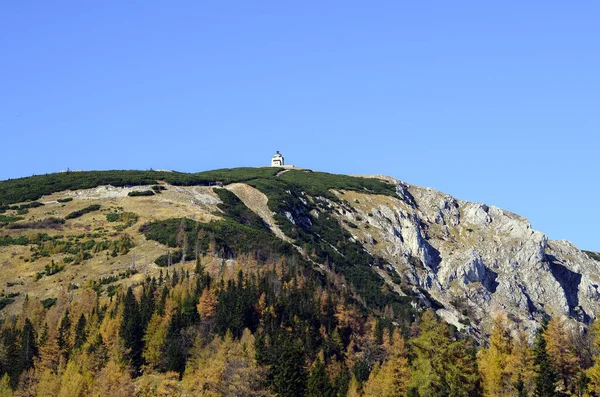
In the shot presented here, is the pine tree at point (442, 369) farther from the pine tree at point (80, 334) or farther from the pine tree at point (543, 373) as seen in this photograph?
the pine tree at point (80, 334)

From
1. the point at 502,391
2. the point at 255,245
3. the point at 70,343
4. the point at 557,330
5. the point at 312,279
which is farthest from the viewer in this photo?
the point at 255,245

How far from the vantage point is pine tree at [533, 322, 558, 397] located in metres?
96.8

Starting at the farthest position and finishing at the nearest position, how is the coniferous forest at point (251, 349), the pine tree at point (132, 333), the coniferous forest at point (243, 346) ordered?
1. the pine tree at point (132, 333)
2. the coniferous forest at point (243, 346)
3. the coniferous forest at point (251, 349)

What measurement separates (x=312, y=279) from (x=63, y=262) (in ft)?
174

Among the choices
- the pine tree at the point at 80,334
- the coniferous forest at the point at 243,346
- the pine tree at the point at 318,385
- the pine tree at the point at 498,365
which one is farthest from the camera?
the pine tree at the point at 80,334

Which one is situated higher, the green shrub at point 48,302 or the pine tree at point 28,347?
the green shrub at point 48,302

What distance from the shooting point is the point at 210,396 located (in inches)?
4220

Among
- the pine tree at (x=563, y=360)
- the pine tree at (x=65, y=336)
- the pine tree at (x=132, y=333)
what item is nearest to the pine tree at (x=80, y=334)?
the pine tree at (x=65, y=336)

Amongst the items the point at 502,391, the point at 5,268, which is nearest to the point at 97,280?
the point at 5,268

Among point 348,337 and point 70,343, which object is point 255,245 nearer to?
point 348,337

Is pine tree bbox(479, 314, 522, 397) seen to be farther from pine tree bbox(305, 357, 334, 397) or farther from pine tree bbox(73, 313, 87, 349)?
pine tree bbox(73, 313, 87, 349)

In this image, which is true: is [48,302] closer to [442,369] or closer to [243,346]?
[243,346]

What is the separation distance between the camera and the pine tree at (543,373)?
3812 inches

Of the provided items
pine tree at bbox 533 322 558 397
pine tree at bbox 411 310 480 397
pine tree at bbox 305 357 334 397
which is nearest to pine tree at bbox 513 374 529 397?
pine tree at bbox 533 322 558 397
